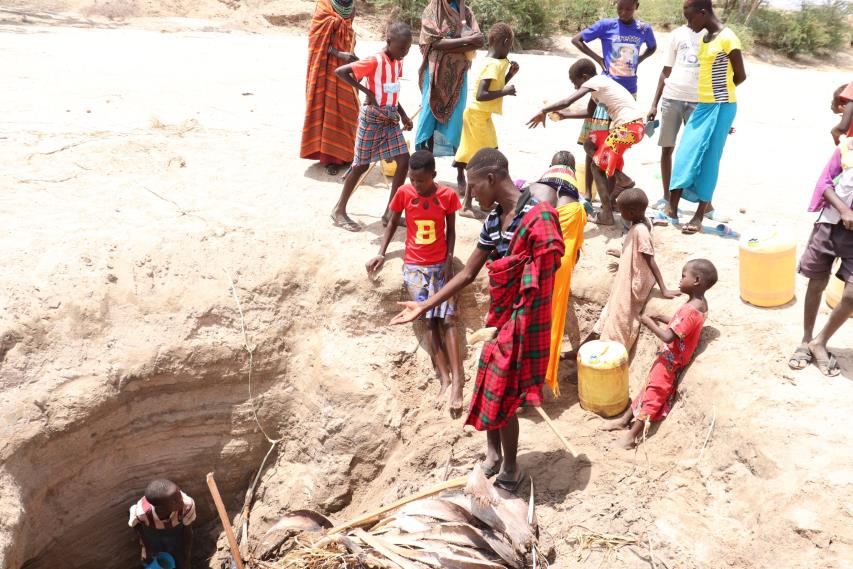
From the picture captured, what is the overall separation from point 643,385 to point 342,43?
3.59 metres

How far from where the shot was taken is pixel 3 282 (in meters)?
4.23

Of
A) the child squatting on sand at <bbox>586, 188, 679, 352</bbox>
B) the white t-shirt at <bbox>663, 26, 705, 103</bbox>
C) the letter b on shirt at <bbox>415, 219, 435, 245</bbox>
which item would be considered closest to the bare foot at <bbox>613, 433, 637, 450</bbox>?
the child squatting on sand at <bbox>586, 188, 679, 352</bbox>

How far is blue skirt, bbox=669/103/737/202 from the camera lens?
511 centimetres

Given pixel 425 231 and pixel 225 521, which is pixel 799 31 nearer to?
pixel 425 231

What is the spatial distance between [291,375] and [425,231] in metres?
1.35

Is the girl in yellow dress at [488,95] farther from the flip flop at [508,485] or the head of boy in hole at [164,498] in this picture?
the head of boy in hole at [164,498]

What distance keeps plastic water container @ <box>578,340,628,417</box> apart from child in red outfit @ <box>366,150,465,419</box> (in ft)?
2.58

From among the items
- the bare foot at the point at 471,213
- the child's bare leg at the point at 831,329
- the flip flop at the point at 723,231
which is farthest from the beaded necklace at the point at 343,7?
the child's bare leg at the point at 831,329

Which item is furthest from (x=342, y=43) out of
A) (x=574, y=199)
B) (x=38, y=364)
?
(x=38, y=364)

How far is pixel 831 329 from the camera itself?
3799 mm

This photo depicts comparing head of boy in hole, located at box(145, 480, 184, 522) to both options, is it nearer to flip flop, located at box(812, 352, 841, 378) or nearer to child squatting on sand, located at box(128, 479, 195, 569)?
child squatting on sand, located at box(128, 479, 195, 569)

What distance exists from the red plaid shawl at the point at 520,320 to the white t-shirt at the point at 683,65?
265 cm

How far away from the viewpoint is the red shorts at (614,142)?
16.3 feet

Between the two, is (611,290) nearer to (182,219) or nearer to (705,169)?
(705,169)
